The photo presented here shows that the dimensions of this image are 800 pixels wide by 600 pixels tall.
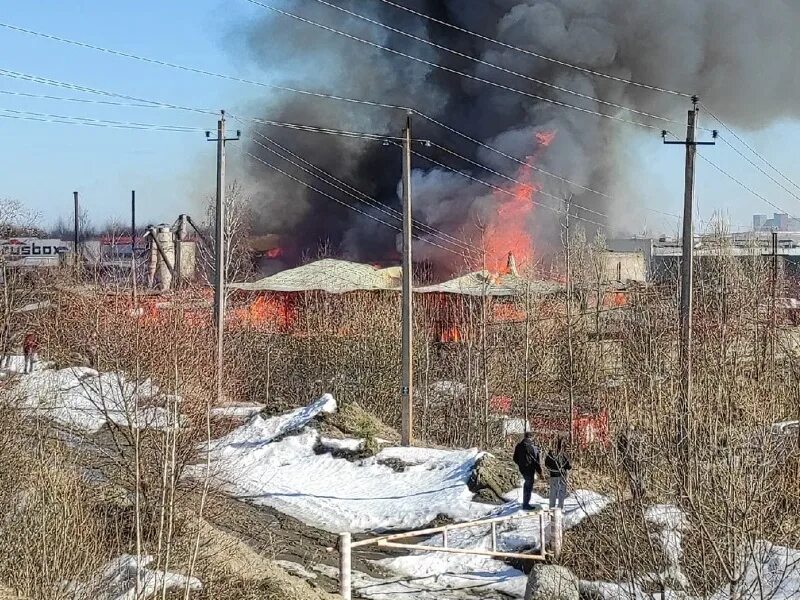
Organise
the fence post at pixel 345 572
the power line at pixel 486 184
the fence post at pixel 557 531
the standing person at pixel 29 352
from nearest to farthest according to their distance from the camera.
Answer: the fence post at pixel 345 572
the fence post at pixel 557 531
the standing person at pixel 29 352
the power line at pixel 486 184

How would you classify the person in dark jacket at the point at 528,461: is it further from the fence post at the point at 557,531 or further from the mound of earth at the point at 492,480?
the fence post at the point at 557,531

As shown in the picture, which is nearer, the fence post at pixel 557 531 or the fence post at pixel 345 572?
the fence post at pixel 345 572

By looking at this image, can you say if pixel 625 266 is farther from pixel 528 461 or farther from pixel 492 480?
pixel 528 461

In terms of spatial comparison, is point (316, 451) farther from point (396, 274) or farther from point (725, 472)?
point (396, 274)

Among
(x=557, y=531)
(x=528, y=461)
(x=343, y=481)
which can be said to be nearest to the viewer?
(x=557, y=531)

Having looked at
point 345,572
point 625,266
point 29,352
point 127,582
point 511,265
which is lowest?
point 345,572

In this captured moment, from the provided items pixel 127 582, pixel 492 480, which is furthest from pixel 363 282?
pixel 127 582

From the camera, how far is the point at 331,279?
4050 centimetres

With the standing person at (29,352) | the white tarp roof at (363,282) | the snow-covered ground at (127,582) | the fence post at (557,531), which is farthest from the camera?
the white tarp roof at (363,282)

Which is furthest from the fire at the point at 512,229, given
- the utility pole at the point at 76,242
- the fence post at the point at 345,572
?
the fence post at the point at 345,572

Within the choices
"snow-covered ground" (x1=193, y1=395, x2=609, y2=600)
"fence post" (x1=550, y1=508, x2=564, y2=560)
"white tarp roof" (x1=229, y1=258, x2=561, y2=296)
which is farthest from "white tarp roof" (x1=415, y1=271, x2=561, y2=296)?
"fence post" (x1=550, y1=508, x2=564, y2=560)

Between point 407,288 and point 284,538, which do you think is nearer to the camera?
point 284,538

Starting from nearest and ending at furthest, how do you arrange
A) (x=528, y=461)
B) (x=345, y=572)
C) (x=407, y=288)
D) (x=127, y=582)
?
(x=127, y=582), (x=345, y=572), (x=528, y=461), (x=407, y=288)

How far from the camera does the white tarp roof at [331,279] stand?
1550 inches
